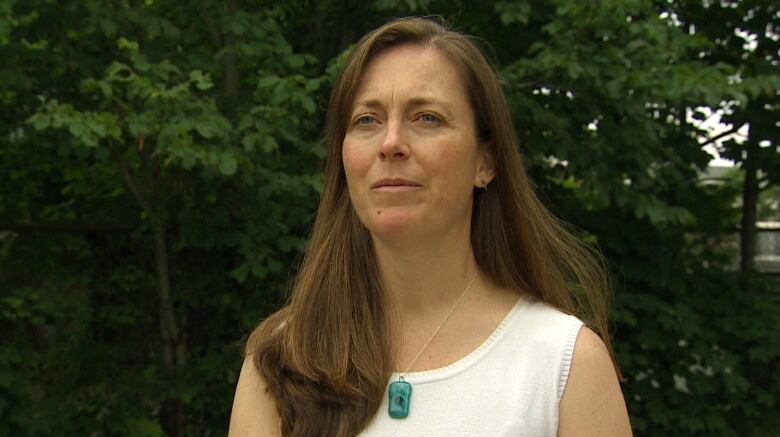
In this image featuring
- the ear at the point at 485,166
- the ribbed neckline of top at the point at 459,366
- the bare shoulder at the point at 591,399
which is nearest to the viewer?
the bare shoulder at the point at 591,399

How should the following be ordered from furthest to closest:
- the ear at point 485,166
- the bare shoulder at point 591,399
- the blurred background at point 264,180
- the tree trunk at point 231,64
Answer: the tree trunk at point 231,64, the blurred background at point 264,180, the ear at point 485,166, the bare shoulder at point 591,399

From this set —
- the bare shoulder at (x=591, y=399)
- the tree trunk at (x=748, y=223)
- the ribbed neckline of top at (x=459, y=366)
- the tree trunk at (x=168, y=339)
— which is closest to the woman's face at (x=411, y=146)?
the ribbed neckline of top at (x=459, y=366)

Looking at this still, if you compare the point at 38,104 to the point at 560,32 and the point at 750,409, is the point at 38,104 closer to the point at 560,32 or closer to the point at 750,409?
the point at 560,32

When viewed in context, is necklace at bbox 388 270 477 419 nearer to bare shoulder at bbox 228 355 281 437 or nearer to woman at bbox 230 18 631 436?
woman at bbox 230 18 631 436

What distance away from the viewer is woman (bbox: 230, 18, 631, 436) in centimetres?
168

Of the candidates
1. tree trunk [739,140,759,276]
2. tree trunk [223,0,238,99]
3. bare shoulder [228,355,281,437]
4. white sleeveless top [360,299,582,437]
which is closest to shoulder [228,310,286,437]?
bare shoulder [228,355,281,437]

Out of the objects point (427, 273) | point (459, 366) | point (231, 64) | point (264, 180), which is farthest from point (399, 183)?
point (231, 64)

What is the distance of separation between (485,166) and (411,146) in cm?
23

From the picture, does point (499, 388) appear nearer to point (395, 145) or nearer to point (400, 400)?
point (400, 400)

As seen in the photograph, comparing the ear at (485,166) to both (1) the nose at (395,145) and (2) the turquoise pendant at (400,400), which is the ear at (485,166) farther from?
(2) the turquoise pendant at (400,400)

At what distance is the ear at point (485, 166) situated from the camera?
1853 mm

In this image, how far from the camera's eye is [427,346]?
180cm

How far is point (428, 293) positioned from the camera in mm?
1844

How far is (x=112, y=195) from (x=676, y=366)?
3.30 m
